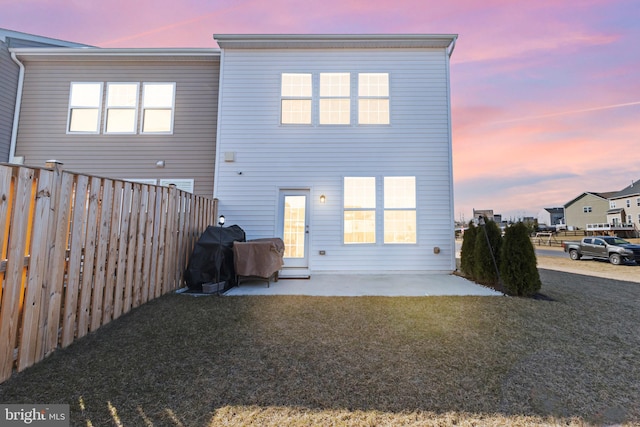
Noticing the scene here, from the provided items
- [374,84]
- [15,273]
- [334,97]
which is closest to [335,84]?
[334,97]

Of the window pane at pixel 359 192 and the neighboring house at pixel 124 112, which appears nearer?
the window pane at pixel 359 192

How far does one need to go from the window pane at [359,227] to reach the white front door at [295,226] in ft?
3.36

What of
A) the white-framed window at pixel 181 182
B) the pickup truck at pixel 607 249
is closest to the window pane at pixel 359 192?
the white-framed window at pixel 181 182

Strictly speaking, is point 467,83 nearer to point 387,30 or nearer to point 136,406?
point 387,30

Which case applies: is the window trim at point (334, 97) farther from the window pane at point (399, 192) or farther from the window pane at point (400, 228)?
the window pane at point (400, 228)

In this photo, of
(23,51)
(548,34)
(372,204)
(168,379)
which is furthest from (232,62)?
(548,34)

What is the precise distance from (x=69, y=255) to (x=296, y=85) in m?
5.87

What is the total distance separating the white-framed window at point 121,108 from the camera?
22.1 feet

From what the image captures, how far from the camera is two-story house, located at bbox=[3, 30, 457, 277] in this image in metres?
6.19

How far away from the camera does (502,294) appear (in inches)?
169

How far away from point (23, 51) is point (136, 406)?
10.2 m

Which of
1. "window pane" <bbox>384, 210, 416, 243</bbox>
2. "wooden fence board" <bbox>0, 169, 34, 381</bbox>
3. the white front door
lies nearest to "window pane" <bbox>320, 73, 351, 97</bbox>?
the white front door

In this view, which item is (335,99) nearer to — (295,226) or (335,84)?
(335,84)

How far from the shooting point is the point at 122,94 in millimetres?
6820
